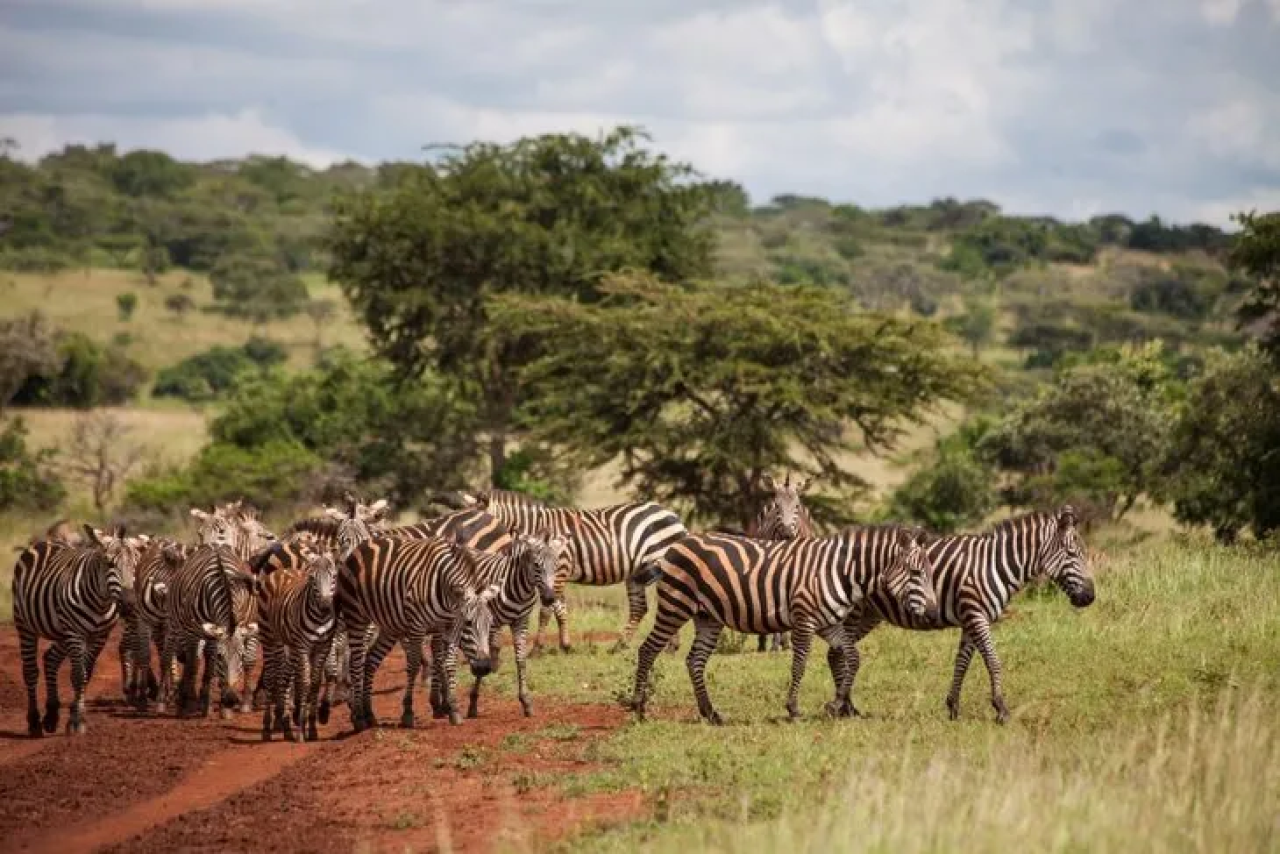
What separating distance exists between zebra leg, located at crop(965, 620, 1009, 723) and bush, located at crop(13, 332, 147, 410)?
4289cm

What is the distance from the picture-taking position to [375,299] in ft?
139

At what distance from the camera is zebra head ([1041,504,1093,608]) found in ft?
50.8

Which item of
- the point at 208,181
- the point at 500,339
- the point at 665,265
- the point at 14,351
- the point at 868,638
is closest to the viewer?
the point at 868,638

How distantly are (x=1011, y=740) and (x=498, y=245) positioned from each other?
3065 centimetres

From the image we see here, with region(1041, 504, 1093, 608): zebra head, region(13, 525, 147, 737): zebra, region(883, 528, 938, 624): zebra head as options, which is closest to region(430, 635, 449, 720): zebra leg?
region(13, 525, 147, 737): zebra

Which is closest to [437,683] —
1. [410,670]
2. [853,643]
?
[410,670]

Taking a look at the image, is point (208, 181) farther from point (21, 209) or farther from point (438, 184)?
point (438, 184)

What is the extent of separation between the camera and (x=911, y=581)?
15.0 m

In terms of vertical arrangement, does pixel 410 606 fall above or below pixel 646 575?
above

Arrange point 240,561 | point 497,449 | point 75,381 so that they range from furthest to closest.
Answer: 1. point 75,381
2. point 497,449
3. point 240,561

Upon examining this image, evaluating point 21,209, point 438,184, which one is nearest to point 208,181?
point 21,209

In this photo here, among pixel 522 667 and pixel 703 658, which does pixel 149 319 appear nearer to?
pixel 522 667

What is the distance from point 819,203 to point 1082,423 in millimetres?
123361

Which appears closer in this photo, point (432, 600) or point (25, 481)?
point (432, 600)
